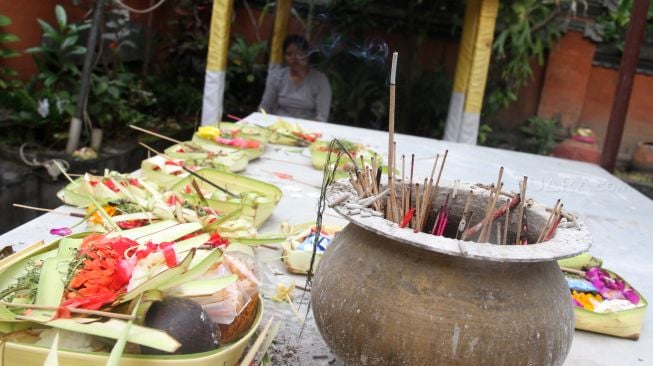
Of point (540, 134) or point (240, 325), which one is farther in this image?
point (540, 134)

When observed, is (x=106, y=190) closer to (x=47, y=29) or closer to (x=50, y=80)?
(x=50, y=80)

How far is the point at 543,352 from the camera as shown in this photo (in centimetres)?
165

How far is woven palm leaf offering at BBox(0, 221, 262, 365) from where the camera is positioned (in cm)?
147

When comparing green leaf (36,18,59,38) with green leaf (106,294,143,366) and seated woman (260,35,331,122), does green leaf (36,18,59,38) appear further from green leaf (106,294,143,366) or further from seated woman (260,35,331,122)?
green leaf (106,294,143,366)

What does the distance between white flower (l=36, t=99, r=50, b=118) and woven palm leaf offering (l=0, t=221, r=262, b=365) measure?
16.0ft

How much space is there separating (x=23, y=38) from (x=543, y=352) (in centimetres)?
627

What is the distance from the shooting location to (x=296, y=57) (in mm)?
6457

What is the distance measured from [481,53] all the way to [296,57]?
190cm

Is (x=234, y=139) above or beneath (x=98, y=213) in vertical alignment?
above

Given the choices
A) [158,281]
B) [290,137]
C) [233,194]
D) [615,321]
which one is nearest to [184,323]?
[158,281]

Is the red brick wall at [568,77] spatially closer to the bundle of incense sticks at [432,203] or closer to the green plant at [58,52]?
the green plant at [58,52]

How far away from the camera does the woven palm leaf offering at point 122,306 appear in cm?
147

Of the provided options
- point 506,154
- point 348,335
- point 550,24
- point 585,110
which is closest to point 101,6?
point 506,154

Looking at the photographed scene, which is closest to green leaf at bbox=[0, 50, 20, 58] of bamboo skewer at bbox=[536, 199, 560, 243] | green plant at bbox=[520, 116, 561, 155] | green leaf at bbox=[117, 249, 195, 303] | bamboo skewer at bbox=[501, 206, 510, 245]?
green leaf at bbox=[117, 249, 195, 303]
